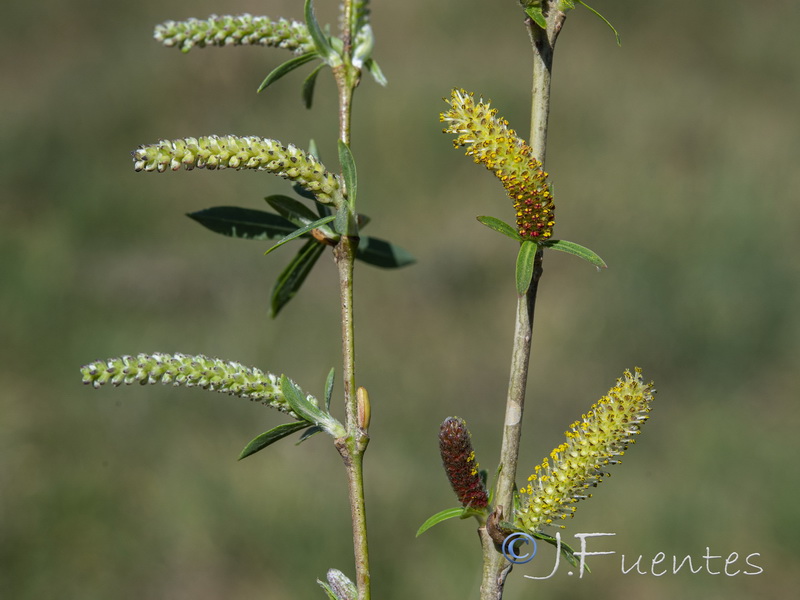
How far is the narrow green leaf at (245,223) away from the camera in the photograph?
94 cm

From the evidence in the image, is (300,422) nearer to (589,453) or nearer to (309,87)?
(589,453)

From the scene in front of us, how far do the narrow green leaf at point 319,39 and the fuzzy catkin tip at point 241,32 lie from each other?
0.01m

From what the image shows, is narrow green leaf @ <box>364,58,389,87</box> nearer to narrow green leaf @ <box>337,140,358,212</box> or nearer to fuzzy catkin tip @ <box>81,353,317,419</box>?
narrow green leaf @ <box>337,140,358,212</box>

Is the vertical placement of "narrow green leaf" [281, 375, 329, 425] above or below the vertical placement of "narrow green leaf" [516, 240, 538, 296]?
below

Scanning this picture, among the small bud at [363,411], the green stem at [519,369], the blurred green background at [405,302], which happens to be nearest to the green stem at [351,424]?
the small bud at [363,411]

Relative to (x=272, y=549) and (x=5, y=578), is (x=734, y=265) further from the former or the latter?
(x=5, y=578)

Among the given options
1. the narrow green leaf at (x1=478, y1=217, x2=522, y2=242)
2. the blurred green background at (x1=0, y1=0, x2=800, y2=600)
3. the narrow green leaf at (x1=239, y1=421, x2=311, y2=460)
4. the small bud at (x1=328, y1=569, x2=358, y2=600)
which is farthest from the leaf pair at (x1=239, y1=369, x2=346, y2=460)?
the blurred green background at (x1=0, y1=0, x2=800, y2=600)

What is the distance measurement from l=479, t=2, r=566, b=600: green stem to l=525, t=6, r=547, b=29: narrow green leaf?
15 mm

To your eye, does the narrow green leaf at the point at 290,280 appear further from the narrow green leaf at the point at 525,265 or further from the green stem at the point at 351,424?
the narrow green leaf at the point at 525,265

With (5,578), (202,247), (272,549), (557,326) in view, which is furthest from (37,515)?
(557,326)

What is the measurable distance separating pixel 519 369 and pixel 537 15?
304 mm

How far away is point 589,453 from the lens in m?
0.72

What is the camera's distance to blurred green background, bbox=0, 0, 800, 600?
348 centimetres

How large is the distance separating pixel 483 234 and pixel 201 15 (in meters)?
3.09
